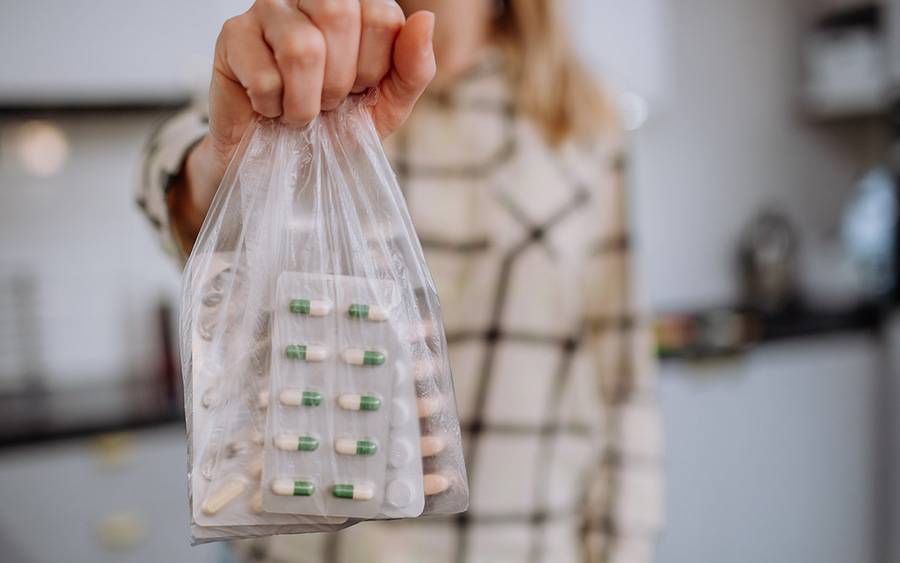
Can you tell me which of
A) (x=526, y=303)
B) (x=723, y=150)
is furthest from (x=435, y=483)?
(x=723, y=150)

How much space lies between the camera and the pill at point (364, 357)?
344 mm

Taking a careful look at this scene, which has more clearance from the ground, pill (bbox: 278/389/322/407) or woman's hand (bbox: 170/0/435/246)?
woman's hand (bbox: 170/0/435/246)

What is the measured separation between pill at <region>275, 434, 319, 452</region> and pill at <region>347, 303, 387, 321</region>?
55 millimetres

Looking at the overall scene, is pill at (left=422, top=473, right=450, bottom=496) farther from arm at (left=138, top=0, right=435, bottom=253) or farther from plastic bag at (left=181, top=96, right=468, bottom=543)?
arm at (left=138, top=0, right=435, bottom=253)

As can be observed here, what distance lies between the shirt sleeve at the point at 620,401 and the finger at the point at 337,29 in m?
0.71

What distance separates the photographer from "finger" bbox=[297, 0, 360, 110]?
312mm

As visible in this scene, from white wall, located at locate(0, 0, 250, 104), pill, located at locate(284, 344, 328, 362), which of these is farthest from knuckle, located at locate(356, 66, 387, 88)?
white wall, located at locate(0, 0, 250, 104)

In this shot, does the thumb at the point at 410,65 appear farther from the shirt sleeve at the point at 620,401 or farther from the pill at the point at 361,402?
the shirt sleeve at the point at 620,401

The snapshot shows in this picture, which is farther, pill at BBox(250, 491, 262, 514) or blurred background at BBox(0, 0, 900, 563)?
blurred background at BBox(0, 0, 900, 563)

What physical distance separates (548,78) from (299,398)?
Result: 0.72 m

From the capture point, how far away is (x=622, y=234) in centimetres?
100

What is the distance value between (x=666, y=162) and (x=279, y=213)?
2313mm

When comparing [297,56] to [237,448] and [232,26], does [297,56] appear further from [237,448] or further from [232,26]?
[237,448]

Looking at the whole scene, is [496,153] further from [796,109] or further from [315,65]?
[796,109]
